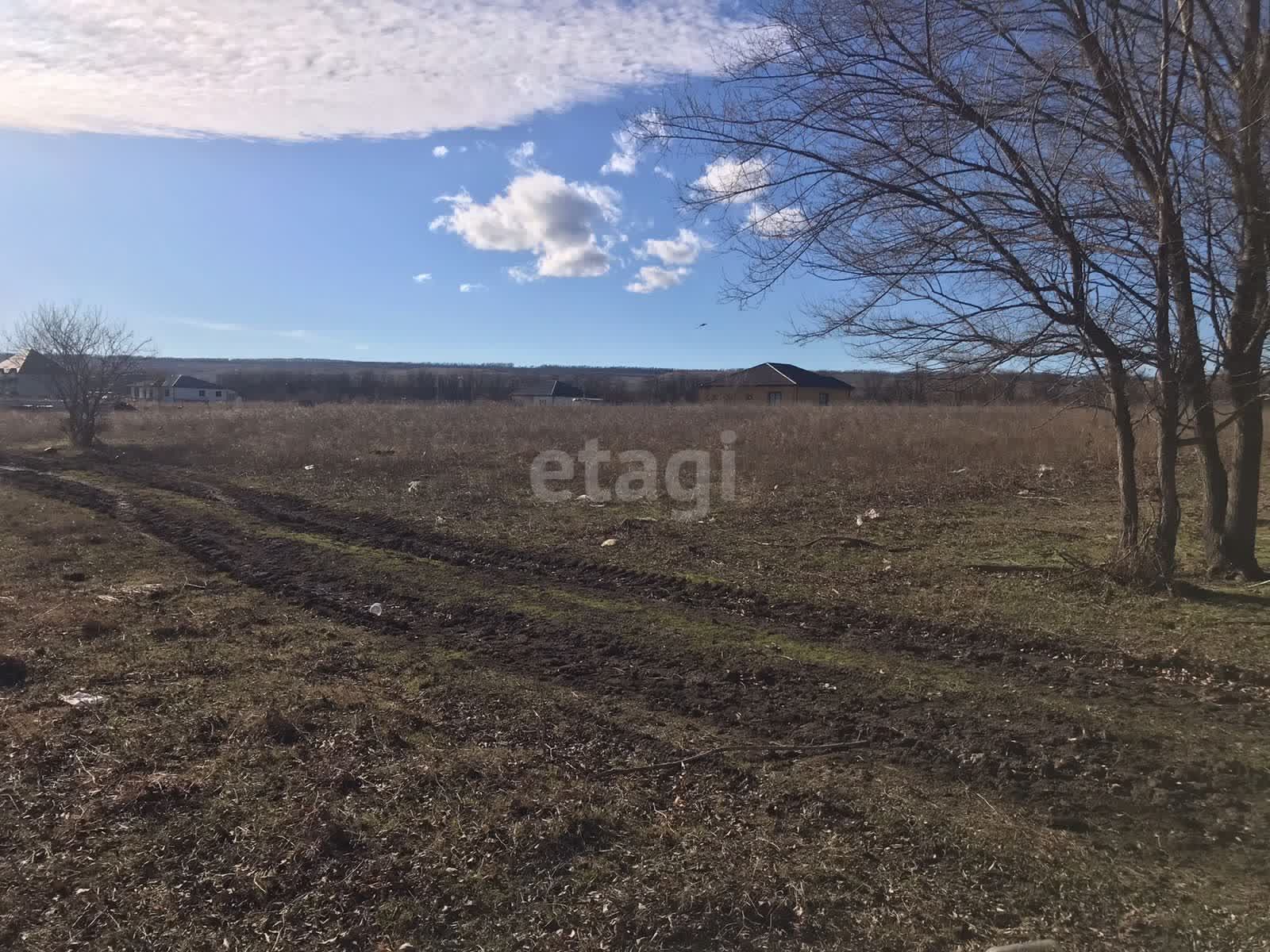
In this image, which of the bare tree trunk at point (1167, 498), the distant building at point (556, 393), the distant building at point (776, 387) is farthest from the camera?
the distant building at point (556, 393)

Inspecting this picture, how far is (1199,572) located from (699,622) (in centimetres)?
433

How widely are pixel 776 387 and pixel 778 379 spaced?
2.87 feet

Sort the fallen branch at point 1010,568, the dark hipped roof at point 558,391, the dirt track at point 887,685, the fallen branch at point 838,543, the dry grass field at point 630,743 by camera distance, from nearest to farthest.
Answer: the dry grass field at point 630,743 < the dirt track at point 887,685 < the fallen branch at point 1010,568 < the fallen branch at point 838,543 < the dark hipped roof at point 558,391

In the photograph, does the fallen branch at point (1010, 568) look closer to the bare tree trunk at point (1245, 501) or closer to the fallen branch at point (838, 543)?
the fallen branch at point (838, 543)

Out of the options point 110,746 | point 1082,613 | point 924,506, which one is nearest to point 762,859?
point 110,746

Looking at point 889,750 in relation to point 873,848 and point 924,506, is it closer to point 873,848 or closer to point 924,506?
point 873,848

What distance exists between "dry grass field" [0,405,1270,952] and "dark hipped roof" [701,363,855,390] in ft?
158

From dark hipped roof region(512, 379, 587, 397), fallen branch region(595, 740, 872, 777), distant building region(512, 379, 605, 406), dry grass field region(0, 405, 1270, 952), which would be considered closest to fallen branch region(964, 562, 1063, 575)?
dry grass field region(0, 405, 1270, 952)

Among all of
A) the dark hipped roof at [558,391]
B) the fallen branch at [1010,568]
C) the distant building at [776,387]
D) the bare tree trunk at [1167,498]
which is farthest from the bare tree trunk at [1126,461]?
the dark hipped roof at [558,391]

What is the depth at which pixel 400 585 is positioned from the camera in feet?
22.5

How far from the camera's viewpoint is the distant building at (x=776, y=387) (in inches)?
2179

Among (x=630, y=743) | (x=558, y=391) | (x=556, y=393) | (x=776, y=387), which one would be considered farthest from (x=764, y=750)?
(x=558, y=391)

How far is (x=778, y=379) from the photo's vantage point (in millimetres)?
56156

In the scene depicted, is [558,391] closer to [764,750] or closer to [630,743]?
[630,743]
